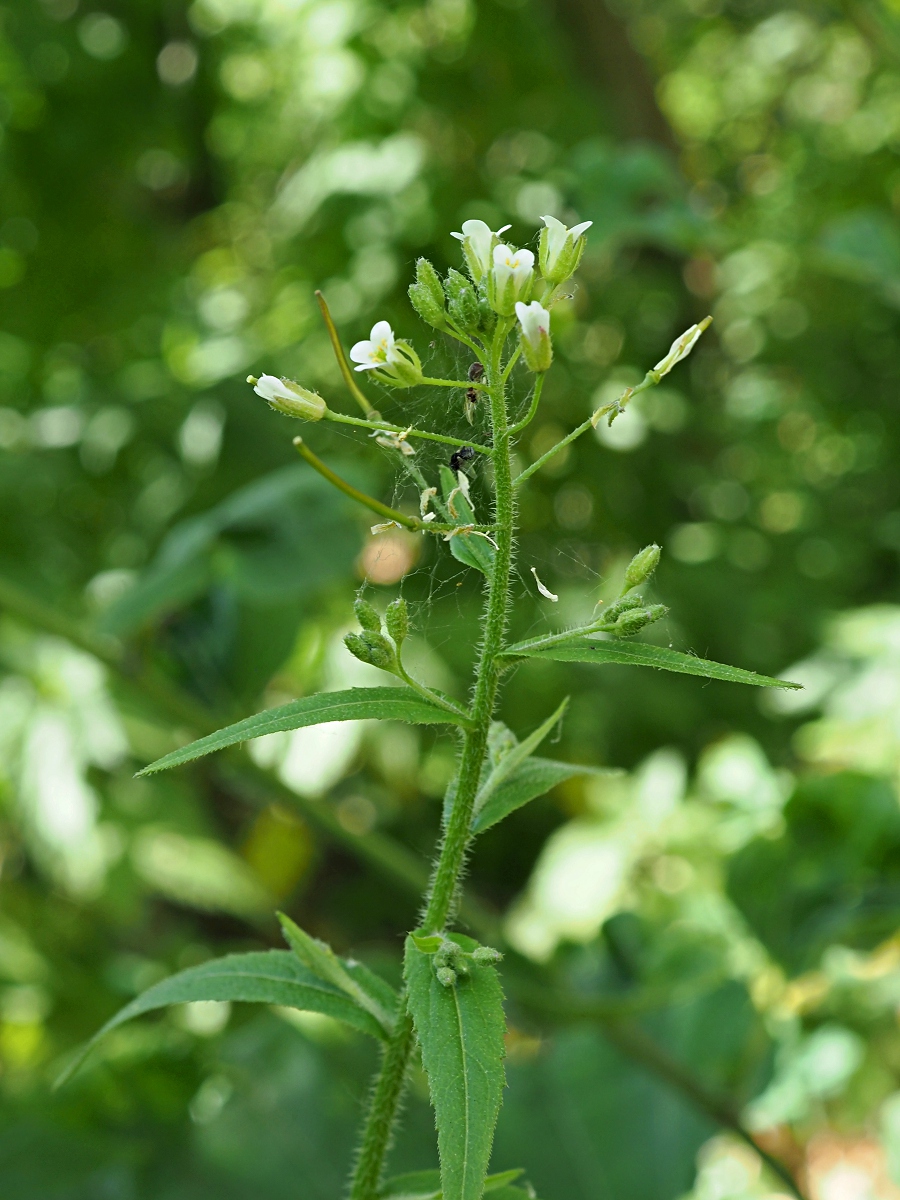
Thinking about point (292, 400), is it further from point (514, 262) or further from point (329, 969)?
point (329, 969)

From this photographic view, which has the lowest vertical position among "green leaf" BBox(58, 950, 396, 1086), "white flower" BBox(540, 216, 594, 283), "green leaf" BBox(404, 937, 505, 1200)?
"green leaf" BBox(58, 950, 396, 1086)

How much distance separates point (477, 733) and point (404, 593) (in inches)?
55.3

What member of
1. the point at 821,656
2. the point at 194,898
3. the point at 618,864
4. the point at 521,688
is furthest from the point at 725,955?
the point at 194,898

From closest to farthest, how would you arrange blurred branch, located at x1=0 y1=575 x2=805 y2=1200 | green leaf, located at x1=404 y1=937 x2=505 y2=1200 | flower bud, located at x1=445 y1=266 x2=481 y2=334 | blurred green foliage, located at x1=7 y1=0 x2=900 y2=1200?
green leaf, located at x1=404 y1=937 x2=505 y2=1200, flower bud, located at x1=445 y1=266 x2=481 y2=334, blurred branch, located at x1=0 y1=575 x2=805 y2=1200, blurred green foliage, located at x1=7 y1=0 x2=900 y2=1200

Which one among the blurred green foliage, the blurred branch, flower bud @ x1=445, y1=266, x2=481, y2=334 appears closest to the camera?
flower bud @ x1=445, y1=266, x2=481, y2=334

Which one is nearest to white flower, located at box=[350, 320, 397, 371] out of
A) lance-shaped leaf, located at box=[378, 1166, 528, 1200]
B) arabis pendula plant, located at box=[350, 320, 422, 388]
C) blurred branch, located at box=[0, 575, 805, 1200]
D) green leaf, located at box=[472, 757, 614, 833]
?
arabis pendula plant, located at box=[350, 320, 422, 388]

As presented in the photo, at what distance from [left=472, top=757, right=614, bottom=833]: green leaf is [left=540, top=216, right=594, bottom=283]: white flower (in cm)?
26

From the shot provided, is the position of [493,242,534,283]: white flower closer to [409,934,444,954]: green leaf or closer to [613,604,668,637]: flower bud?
[613,604,668,637]: flower bud

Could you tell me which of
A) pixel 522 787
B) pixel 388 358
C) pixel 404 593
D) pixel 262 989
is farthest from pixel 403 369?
pixel 404 593

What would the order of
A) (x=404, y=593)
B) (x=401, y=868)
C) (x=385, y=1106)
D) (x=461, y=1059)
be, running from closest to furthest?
1. (x=461, y=1059)
2. (x=385, y=1106)
3. (x=401, y=868)
4. (x=404, y=593)

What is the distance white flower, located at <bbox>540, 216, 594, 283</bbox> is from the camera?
61 cm

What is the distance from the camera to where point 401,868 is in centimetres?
144

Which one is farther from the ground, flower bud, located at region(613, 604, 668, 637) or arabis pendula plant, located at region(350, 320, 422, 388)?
arabis pendula plant, located at region(350, 320, 422, 388)

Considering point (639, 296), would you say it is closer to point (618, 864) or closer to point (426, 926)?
point (618, 864)
